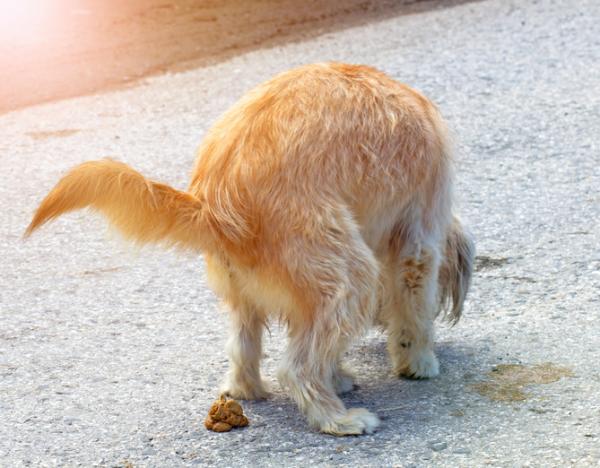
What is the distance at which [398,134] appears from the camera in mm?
4312

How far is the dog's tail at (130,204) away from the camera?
12.5ft

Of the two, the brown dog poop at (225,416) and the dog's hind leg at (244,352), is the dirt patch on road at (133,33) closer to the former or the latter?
the dog's hind leg at (244,352)

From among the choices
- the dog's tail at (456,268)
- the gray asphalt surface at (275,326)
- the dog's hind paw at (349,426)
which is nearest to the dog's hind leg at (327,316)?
the dog's hind paw at (349,426)

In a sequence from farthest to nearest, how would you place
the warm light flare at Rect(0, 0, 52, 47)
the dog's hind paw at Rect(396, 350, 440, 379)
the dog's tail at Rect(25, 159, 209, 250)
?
the warm light flare at Rect(0, 0, 52, 47) → the dog's hind paw at Rect(396, 350, 440, 379) → the dog's tail at Rect(25, 159, 209, 250)

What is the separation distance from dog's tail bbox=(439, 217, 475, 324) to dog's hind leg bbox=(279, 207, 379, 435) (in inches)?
29.3

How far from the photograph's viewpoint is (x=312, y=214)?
4004 mm

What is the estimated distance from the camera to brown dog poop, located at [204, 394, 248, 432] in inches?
162

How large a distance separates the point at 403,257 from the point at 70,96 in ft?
17.1

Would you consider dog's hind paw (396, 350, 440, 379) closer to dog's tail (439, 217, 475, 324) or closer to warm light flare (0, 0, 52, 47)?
dog's tail (439, 217, 475, 324)

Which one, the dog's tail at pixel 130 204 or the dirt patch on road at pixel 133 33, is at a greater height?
the dirt patch on road at pixel 133 33

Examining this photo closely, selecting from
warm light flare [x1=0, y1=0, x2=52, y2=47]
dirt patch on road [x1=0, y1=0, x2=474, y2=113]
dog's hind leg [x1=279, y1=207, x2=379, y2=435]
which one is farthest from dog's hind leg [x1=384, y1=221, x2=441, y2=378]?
warm light flare [x1=0, y1=0, x2=52, y2=47]

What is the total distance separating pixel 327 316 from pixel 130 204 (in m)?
0.81

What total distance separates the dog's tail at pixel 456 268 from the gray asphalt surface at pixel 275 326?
0.77ft

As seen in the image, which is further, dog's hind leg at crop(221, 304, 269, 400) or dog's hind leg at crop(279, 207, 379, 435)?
dog's hind leg at crop(221, 304, 269, 400)
